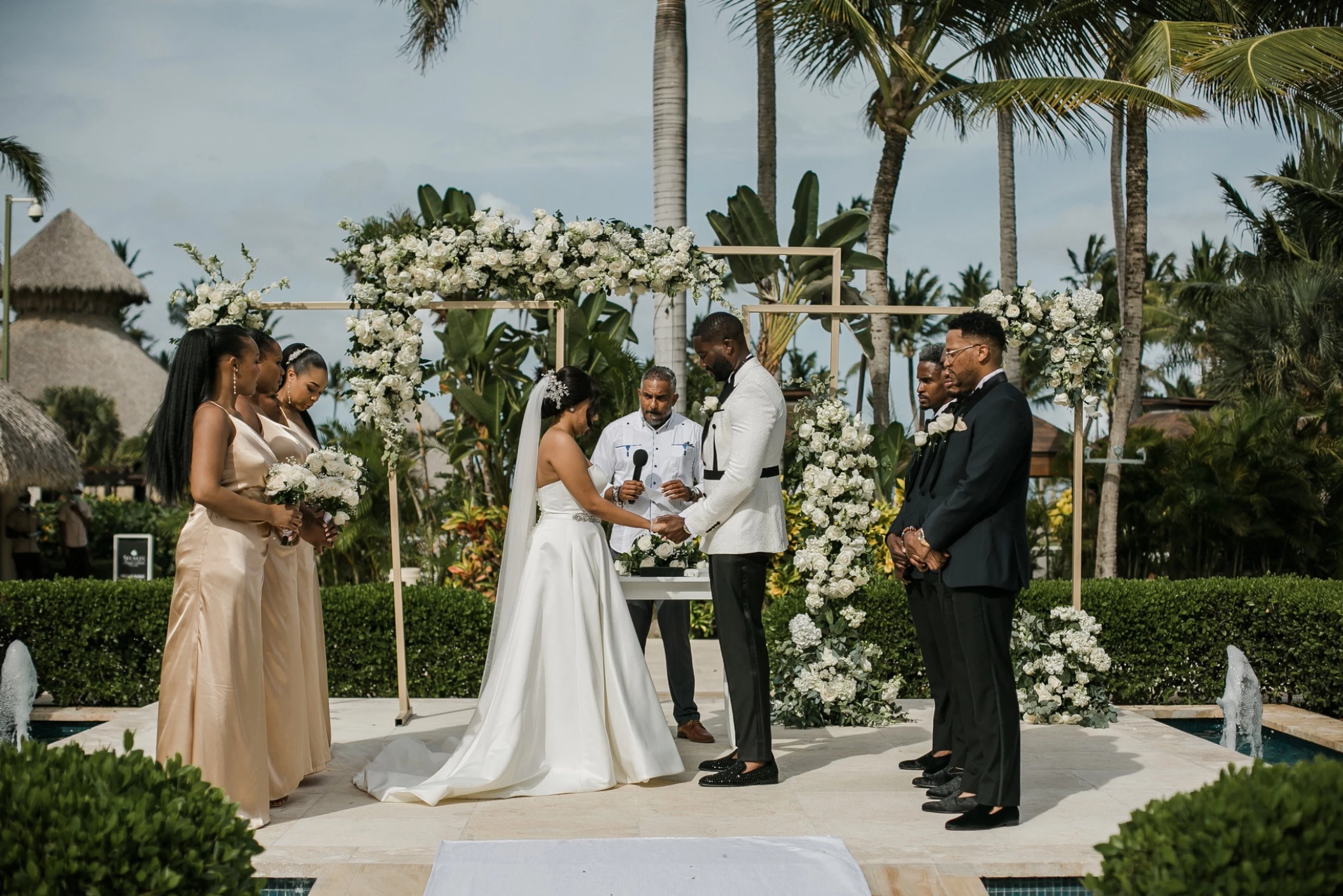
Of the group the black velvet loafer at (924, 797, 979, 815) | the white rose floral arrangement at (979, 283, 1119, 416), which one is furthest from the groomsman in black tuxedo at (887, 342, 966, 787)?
the white rose floral arrangement at (979, 283, 1119, 416)

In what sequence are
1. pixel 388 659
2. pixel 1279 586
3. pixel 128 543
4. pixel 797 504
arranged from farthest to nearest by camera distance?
pixel 128 543 → pixel 797 504 → pixel 1279 586 → pixel 388 659

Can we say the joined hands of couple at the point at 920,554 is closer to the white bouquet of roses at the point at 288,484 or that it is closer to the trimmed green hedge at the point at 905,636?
the white bouquet of roses at the point at 288,484

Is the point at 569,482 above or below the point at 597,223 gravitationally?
below

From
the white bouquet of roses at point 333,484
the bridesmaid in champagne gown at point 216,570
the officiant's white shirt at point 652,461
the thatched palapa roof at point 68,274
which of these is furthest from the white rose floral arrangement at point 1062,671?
the thatched palapa roof at point 68,274

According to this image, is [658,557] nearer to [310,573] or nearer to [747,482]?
[747,482]

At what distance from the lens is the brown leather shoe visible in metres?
7.28

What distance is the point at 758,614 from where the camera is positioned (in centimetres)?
602

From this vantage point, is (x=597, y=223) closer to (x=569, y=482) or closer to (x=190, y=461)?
(x=569, y=482)

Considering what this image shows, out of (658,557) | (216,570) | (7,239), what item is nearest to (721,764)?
(658,557)

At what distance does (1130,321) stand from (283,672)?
459 inches

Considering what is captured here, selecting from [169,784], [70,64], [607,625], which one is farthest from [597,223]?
[70,64]

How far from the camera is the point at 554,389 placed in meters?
6.01

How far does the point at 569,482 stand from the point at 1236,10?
11899 millimetres

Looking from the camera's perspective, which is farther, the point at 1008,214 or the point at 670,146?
the point at 1008,214
